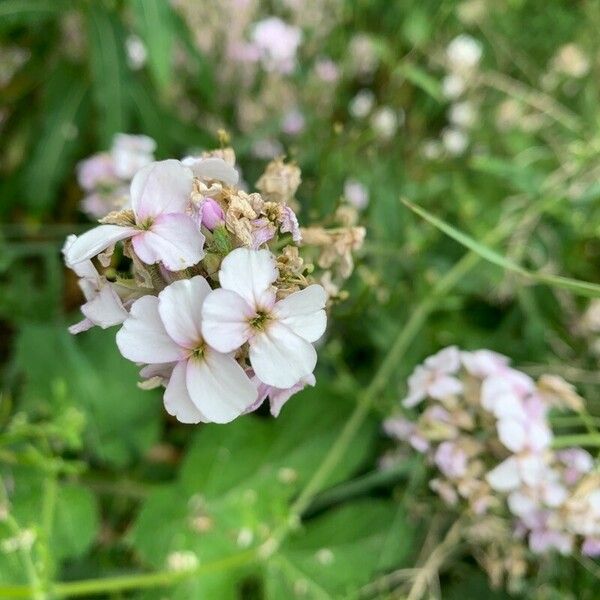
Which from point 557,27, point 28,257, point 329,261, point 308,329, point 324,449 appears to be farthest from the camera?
point 557,27

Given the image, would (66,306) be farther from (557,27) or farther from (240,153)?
(557,27)

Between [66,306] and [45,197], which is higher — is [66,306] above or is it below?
below

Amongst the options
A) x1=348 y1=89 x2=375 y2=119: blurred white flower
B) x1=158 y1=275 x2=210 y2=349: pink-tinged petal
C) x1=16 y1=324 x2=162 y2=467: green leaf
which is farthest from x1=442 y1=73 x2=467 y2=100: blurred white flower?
x1=158 y1=275 x2=210 y2=349: pink-tinged petal

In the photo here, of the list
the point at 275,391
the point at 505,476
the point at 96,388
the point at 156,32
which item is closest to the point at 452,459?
the point at 505,476

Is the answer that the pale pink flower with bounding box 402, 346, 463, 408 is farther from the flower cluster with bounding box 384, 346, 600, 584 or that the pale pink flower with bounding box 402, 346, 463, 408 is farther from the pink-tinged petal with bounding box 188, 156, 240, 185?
the pink-tinged petal with bounding box 188, 156, 240, 185

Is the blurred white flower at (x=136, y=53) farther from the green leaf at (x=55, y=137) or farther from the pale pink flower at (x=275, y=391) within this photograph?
the pale pink flower at (x=275, y=391)

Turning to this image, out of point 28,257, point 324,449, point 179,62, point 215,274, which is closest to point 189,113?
point 179,62
